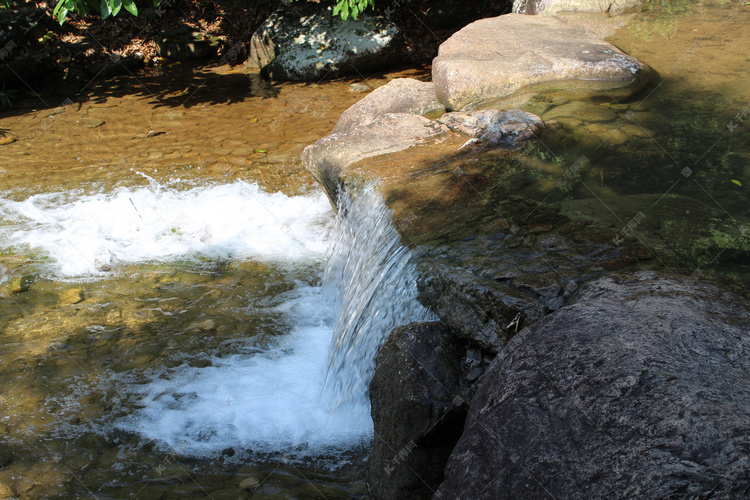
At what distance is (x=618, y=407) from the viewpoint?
62.6 inches

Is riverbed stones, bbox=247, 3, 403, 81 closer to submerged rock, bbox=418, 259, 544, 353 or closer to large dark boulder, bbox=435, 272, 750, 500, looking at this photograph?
submerged rock, bbox=418, 259, 544, 353

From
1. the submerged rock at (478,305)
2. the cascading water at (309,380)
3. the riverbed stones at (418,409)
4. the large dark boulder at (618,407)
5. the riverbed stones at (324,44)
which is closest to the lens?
the large dark boulder at (618,407)

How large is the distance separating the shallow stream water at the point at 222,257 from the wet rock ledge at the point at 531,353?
326 mm

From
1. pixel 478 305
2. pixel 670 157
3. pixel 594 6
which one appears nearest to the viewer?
pixel 478 305

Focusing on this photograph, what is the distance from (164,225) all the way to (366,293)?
274cm

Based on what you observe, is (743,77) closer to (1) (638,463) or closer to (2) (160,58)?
(1) (638,463)

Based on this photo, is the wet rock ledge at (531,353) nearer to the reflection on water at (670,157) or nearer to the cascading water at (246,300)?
the reflection on water at (670,157)

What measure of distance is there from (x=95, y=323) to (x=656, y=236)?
353cm

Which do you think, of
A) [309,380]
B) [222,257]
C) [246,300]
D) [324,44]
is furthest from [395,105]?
[324,44]

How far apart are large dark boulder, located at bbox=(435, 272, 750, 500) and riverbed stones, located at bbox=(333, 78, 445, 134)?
3288 millimetres

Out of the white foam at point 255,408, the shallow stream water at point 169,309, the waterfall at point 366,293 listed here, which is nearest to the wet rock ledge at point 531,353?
the waterfall at point 366,293

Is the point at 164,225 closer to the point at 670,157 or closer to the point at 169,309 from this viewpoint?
the point at 169,309

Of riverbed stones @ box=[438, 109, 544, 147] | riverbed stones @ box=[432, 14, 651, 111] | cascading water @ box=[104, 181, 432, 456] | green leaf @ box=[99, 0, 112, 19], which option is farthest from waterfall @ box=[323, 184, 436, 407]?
green leaf @ box=[99, 0, 112, 19]

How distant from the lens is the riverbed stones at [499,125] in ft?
13.3
